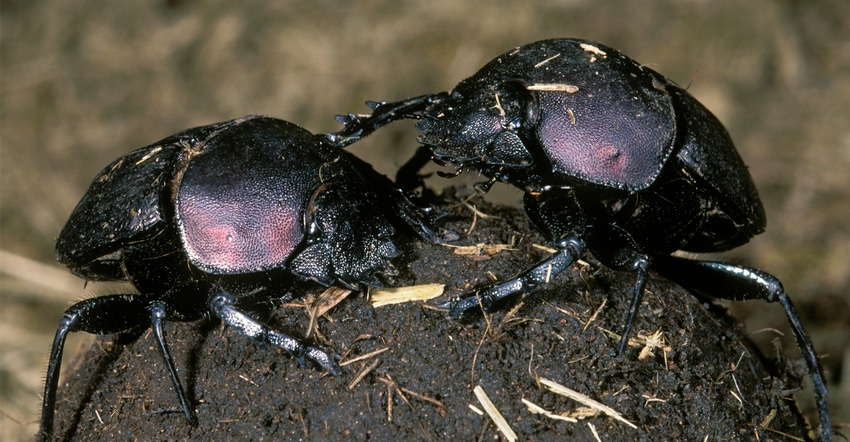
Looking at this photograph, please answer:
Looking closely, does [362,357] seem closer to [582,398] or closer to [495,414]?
[495,414]

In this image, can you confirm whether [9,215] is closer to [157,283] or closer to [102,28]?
[102,28]

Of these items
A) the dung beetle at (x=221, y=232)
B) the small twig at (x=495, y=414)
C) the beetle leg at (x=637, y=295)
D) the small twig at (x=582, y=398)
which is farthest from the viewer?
the dung beetle at (x=221, y=232)

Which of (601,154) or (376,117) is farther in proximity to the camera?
(376,117)

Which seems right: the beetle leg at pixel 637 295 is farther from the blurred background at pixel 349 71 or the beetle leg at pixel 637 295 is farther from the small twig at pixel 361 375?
the blurred background at pixel 349 71

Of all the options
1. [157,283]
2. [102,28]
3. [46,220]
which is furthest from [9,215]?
[157,283]

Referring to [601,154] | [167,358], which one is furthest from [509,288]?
[167,358]

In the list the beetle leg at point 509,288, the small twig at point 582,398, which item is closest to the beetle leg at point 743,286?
the beetle leg at point 509,288
